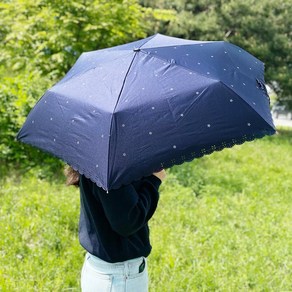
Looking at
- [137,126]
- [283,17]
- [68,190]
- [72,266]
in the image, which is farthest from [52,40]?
[283,17]

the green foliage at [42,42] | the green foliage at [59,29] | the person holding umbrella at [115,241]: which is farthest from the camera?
the green foliage at [59,29]

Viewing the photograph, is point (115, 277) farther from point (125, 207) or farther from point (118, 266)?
point (125, 207)

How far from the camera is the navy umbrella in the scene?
1.33m

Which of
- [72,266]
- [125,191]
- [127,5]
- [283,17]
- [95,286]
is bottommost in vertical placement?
[283,17]

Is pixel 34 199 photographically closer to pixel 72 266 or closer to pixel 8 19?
pixel 72 266

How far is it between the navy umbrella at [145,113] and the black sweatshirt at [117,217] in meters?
0.08

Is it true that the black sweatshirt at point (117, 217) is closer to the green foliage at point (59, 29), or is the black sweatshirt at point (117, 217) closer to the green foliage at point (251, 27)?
the green foliage at point (59, 29)

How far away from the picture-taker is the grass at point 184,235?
3.00 m

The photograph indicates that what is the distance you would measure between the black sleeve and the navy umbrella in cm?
6

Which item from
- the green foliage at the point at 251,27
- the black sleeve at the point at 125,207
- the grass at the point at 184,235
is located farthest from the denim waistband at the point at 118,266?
the green foliage at the point at 251,27

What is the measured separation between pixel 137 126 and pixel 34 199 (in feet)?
9.83

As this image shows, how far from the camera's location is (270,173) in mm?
5992

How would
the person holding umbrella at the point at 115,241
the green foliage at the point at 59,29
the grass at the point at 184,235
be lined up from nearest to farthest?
the person holding umbrella at the point at 115,241
the grass at the point at 184,235
the green foliage at the point at 59,29

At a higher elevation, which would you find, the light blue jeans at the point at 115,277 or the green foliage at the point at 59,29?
the light blue jeans at the point at 115,277
